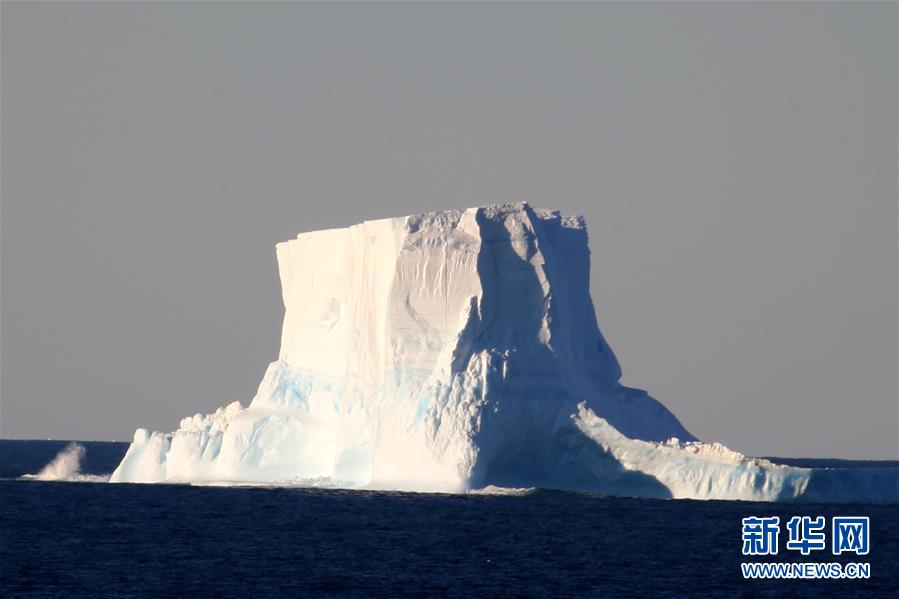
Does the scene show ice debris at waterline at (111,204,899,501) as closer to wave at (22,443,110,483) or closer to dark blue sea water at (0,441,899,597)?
dark blue sea water at (0,441,899,597)

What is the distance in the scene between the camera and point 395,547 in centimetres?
3375

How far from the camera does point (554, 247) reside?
4200cm

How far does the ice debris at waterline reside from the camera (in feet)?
125

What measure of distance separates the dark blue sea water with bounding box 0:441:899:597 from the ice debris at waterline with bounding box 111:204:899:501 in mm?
1052

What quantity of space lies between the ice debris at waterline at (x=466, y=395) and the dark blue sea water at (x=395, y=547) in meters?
1.05

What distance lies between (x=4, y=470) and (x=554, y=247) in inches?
1413

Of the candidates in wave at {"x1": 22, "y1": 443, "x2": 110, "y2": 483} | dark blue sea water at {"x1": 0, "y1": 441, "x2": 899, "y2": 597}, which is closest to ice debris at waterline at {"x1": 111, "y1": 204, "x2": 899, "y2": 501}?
dark blue sea water at {"x1": 0, "y1": 441, "x2": 899, "y2": 597}

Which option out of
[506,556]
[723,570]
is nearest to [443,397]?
[506,556]

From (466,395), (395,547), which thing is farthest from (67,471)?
(395,547)

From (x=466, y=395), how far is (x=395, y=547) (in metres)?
5.55

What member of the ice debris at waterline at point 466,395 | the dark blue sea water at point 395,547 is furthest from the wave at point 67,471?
the ice debris at waterline at point 466,395

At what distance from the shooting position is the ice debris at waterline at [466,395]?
38156 millimetres

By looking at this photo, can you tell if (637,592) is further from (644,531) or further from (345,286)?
(345,286)

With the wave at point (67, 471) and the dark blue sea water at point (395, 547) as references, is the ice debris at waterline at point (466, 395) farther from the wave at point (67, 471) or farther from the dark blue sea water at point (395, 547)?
the wave at point (67, 471)
